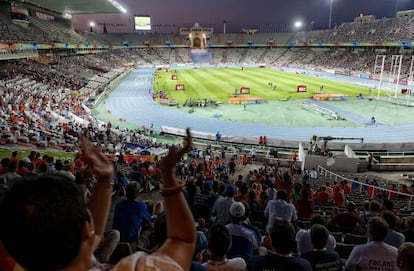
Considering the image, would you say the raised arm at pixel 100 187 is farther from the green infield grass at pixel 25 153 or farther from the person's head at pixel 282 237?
the green infield grass at pixel 25 153

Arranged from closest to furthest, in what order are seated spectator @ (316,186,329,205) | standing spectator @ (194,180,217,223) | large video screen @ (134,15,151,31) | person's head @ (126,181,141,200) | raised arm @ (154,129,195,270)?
raised arm @ (154,129,195,270) → person's head @ (126,181,141,200) → standing spectator @ (194,180,217,223) → seated spectator @ (316,186,329,205) → large video screen @ (134,15,151,31)

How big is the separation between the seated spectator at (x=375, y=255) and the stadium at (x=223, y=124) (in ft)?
5.09

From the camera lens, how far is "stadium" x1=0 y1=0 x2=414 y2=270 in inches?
436

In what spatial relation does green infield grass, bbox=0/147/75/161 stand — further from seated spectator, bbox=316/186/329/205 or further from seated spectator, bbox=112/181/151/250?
seated spectator, bbox=112/181/151/250

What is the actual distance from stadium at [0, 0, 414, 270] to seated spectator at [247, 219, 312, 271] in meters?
0.15

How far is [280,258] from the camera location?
352 centimetres

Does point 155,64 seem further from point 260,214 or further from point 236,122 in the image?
point 260,214

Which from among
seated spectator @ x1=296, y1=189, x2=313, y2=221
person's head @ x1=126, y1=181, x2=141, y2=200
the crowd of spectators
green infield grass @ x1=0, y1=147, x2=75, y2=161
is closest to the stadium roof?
green infield grass @ x1=0, y1=147, x2=75, y2=161

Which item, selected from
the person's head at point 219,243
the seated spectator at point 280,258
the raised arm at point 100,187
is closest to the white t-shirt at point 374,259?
the seated spectator at point 280,258

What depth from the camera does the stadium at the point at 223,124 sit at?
1107cm

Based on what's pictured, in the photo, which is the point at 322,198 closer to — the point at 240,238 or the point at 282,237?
the point at 240,238

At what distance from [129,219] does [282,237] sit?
9.54 feet

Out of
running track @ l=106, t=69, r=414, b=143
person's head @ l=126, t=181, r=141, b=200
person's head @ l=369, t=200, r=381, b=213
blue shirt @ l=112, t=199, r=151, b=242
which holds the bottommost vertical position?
running track @ l=106, t=69, r=414, b=143

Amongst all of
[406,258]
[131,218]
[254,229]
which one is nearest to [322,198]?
[254,229]
